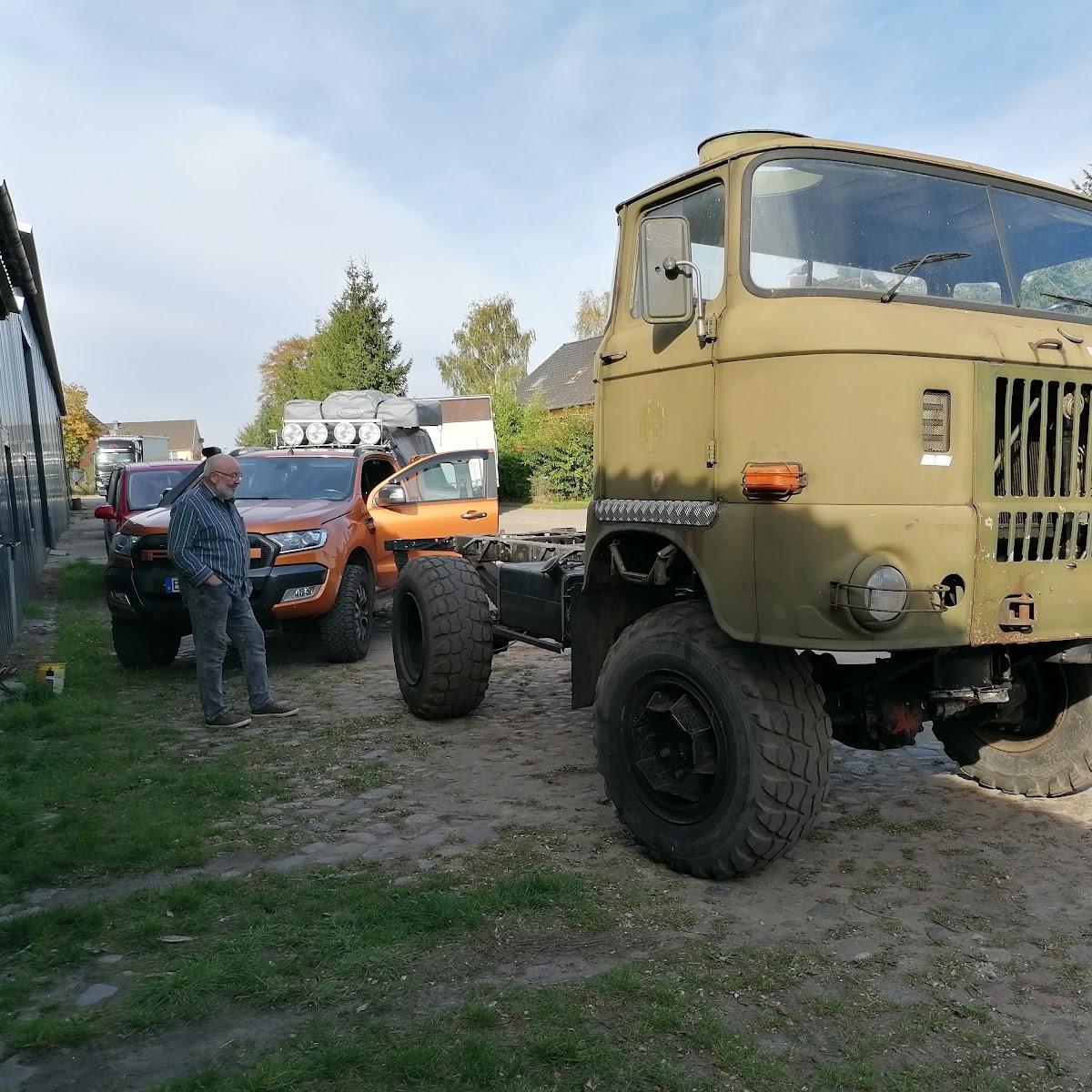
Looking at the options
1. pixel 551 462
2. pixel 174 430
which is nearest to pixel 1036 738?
pixel 551 462

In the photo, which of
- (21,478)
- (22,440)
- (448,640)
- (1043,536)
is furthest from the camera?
(22,440)

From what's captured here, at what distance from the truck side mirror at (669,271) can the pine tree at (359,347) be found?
114 feet

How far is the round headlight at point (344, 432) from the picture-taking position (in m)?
14.4

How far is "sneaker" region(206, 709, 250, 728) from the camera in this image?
648 cm

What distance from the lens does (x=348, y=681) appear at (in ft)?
26.1

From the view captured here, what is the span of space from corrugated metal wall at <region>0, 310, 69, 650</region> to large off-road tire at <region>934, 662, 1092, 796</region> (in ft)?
25.5

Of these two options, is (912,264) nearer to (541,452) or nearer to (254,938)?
(254,938)

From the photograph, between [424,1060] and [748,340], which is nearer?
[424,1060]

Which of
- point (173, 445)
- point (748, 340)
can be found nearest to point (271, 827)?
point (748, 340)

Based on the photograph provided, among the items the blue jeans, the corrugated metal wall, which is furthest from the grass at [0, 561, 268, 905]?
the corrugated metal wall

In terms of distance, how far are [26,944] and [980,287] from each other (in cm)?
408

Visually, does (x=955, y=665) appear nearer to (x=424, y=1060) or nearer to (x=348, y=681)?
(x=424, y=1060)

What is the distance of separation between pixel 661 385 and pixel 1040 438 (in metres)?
1.41

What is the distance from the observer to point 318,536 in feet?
27.1
